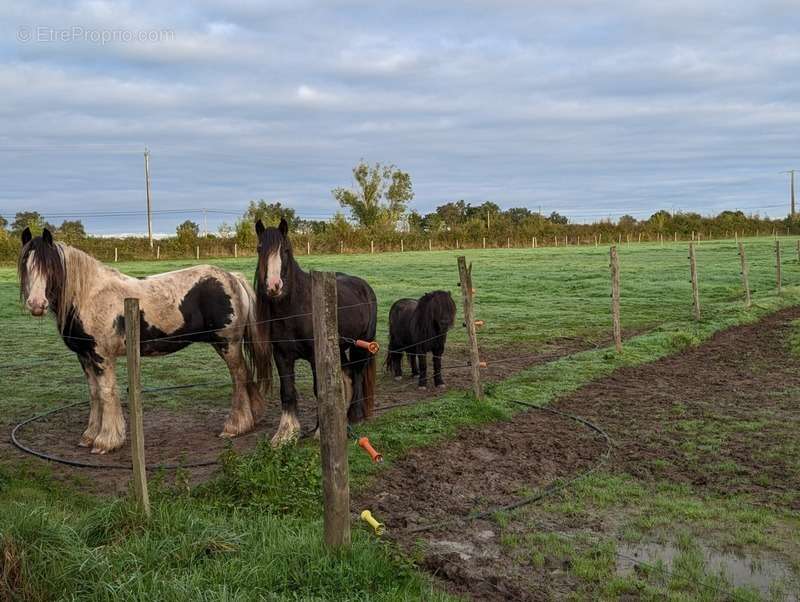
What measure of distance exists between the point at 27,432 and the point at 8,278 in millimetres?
26772

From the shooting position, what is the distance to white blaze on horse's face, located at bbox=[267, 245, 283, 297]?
727 centimetres

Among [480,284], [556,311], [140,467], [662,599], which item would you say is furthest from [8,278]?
[662,599]

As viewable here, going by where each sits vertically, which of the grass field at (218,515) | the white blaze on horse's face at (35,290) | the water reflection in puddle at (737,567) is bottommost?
the water reflection in puddle at (737,567)

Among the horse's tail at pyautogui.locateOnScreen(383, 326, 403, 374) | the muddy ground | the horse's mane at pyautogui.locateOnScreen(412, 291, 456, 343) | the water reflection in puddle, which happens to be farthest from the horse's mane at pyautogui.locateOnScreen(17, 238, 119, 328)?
the water reflection in puddle

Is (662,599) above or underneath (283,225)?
underneath

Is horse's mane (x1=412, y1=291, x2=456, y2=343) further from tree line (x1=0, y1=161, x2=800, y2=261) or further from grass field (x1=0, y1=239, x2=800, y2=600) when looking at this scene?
tree line (x1=0, y1=161, x2=800, y2=261)

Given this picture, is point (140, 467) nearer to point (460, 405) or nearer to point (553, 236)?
point (460, 405)

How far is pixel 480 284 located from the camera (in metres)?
26.2

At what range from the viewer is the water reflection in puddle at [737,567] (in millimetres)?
4441

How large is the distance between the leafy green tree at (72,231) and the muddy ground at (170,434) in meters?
42.5

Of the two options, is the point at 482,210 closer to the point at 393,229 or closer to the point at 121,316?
the point at 393,229

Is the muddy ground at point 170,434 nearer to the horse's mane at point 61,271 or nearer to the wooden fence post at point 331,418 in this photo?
the horse's mane at point 61,271

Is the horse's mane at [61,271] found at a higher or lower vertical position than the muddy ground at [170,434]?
higher

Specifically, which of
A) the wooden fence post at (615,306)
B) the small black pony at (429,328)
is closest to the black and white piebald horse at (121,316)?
the small black pony at (429,328)
